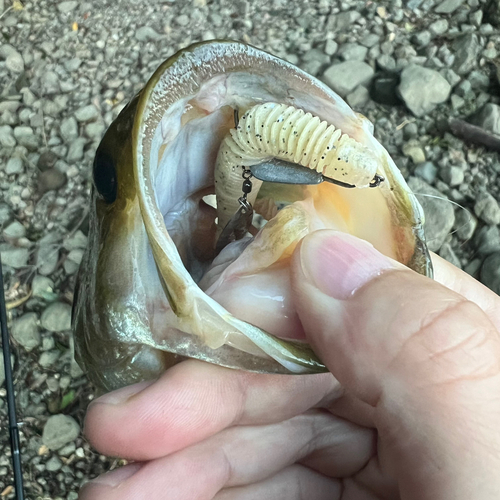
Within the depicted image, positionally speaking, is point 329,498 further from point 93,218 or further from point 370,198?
point 93,218

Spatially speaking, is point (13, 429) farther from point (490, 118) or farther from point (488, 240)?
point (490, 118)

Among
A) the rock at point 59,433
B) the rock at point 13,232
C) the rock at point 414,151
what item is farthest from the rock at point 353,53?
the rock at point 59,433

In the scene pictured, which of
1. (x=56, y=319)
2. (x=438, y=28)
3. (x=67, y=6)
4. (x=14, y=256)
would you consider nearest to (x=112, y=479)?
(x=56, y=319)

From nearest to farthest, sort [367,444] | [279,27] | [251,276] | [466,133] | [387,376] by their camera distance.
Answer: [387,376] < [251,276] < [367,444] < [466,133] < [279,27]

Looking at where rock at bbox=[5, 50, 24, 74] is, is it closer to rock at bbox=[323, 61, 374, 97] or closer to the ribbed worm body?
rock at bbox=[323, 61, 374, 97]

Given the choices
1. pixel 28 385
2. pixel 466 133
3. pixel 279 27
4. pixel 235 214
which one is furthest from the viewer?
pixel 279 27

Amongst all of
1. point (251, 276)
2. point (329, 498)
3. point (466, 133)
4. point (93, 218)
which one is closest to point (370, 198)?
point (251, 276)

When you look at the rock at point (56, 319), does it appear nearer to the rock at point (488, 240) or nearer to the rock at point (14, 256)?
the rock at point (14, 256)
